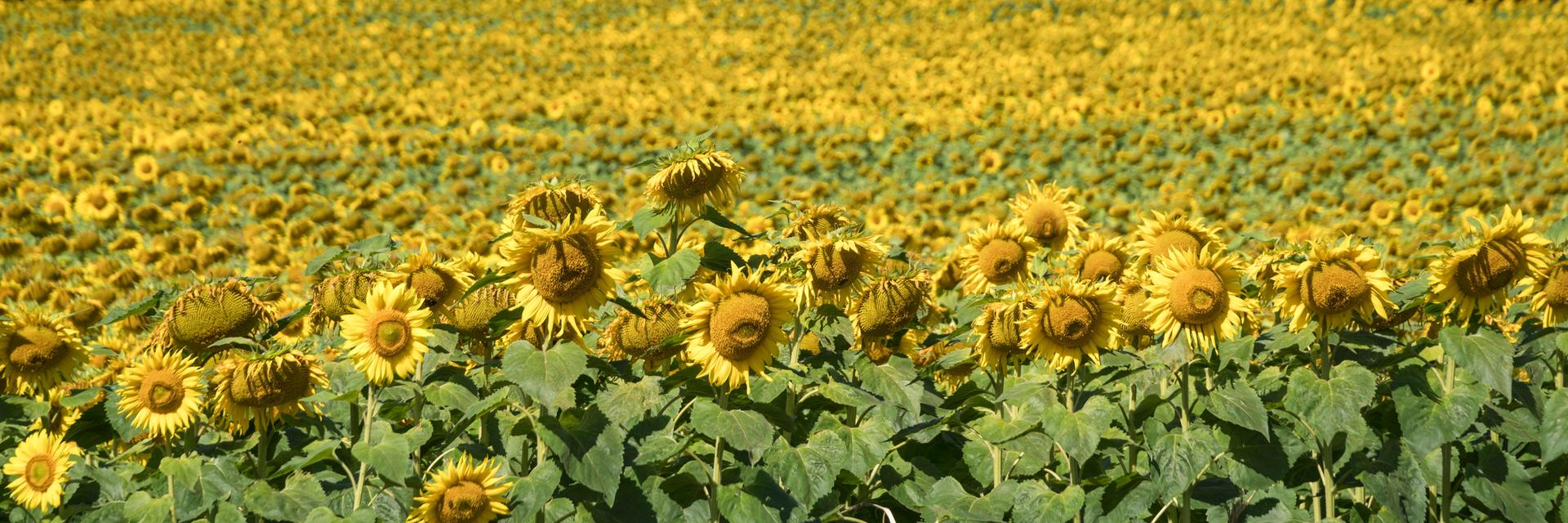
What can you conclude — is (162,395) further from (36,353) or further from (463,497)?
(463,497)

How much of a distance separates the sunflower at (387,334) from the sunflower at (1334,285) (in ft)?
8.49

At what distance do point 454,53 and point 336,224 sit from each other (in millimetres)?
8536

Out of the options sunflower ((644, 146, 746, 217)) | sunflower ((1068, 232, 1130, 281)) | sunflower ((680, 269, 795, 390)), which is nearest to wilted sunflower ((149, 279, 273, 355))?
sunflower ((644, 146, 746, 217))

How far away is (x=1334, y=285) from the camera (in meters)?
3.23

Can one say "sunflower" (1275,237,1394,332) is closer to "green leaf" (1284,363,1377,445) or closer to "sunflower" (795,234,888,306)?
"green leaf" (1284,363,1377,445)

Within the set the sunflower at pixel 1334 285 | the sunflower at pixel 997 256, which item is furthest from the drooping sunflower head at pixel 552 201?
the sunflower at pixel 1334 285

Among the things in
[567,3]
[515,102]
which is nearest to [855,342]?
[515,102]

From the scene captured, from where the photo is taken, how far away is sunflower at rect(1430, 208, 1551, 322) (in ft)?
11.0

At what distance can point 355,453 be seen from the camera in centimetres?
308

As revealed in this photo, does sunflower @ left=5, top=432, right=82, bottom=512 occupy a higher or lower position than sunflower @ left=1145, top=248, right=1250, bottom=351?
lower

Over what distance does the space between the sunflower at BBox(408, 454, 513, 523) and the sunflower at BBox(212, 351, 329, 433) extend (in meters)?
0.53

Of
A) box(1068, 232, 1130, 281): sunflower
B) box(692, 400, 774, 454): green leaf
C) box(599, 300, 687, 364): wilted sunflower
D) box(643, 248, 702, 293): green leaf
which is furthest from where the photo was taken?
box(1068, 232, 1130, 281): sunflower

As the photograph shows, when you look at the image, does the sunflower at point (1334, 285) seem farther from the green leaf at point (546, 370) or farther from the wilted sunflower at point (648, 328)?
the green leaf at point (546, 370)

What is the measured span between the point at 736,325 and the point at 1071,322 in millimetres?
1083
